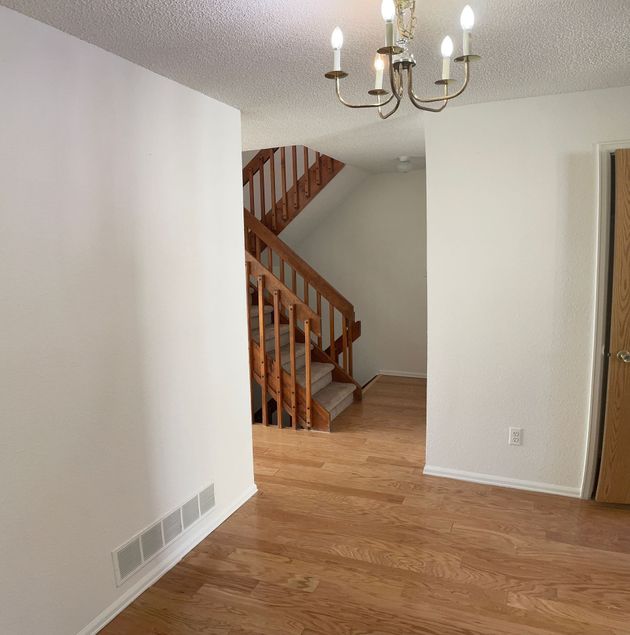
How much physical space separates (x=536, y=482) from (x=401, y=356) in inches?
117

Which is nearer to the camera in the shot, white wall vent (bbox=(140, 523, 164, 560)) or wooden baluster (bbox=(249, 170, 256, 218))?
white wall vent (bbox=(140, 523, 164, 560))

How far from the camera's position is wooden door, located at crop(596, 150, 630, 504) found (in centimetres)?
271

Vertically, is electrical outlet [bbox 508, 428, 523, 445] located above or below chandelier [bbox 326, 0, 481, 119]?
below

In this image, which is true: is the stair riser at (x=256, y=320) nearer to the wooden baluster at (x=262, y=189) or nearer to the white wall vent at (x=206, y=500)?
the wooden baluster at (x=262, y=189)

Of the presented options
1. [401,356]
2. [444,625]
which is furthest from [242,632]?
[401,356]

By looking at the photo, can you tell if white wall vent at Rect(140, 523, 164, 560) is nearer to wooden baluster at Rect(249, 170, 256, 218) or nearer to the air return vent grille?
the air return vent grille

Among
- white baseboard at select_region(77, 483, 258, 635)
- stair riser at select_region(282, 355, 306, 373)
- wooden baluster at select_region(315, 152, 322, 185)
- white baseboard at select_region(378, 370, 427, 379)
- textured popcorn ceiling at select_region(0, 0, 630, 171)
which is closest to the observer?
textured popcorn ceiling at select_region(0, 0, 630, 171)

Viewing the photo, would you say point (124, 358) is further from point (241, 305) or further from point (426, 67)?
point (426, 67)

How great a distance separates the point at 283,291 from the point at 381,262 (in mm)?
2091

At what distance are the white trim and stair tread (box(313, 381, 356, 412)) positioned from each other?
4.12 feet

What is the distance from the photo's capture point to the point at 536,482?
123 inches

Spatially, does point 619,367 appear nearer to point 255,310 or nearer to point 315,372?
point 315,372

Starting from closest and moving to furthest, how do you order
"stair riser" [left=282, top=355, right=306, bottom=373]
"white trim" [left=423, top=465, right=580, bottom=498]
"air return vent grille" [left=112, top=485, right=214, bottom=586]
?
"air return vent grille" [left=112, top=485, right=214, bottom=586], "white trim" [left=423, top=465, right=580, bottom=498], "stair riser" [left=282, top=355, right=306, bottom=373]

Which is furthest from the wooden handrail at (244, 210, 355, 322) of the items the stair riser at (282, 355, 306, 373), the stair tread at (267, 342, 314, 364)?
the stair riser at (282, 355, 306, 373)
